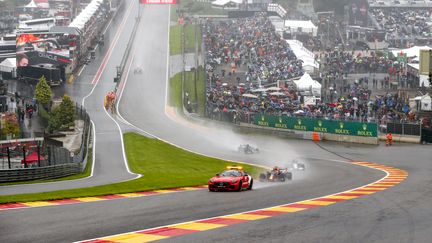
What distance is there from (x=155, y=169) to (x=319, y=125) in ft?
70.2

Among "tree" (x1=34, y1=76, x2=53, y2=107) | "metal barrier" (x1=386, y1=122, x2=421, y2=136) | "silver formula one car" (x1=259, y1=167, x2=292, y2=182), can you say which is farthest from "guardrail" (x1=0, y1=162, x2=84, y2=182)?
"tree" (x1=34, y1=76, x2=53, y2=107)

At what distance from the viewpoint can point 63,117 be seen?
64125mm

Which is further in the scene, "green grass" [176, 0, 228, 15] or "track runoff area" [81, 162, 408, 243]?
"green grass" [176, 0, 228, 15]

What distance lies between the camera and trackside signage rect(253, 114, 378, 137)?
5944 cm

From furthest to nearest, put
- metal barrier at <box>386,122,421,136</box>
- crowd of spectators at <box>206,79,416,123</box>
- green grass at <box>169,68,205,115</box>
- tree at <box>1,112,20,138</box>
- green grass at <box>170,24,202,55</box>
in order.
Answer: green grass at <box>170,24,202,55</box>, green grass at <box>169,68,205,115</box>, crowd of spectators at <box>206,79,416,123</box>, metal barrier at <box>386,122,421,136</box>, tree at <box>1,112,20,138</box>

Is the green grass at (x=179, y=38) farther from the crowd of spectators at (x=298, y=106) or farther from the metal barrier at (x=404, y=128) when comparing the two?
the metal barrier at (x=404, y=128)

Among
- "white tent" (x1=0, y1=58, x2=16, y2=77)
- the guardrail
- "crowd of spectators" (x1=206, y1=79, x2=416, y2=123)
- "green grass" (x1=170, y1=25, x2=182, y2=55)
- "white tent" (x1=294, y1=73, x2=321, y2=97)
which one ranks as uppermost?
"green grass" (x1=170, y1=25, x2=182, y2=55)

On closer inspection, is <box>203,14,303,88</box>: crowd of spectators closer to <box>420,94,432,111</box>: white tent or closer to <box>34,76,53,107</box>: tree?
<box>34,76,53,107</box>: tree

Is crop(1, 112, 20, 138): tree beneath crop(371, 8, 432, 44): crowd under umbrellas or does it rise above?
beneath

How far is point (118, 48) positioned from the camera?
111438mm

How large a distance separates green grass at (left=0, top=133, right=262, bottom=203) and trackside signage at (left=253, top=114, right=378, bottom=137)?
1101cm

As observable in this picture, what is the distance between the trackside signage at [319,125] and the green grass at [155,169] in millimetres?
11008

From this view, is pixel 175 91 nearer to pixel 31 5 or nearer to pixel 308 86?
pixel 308 86

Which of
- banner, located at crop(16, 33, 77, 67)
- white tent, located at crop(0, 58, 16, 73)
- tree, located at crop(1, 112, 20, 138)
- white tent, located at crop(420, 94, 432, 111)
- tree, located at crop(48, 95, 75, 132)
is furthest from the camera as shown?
white tent, located at crop(0, 58, 16, 73)
